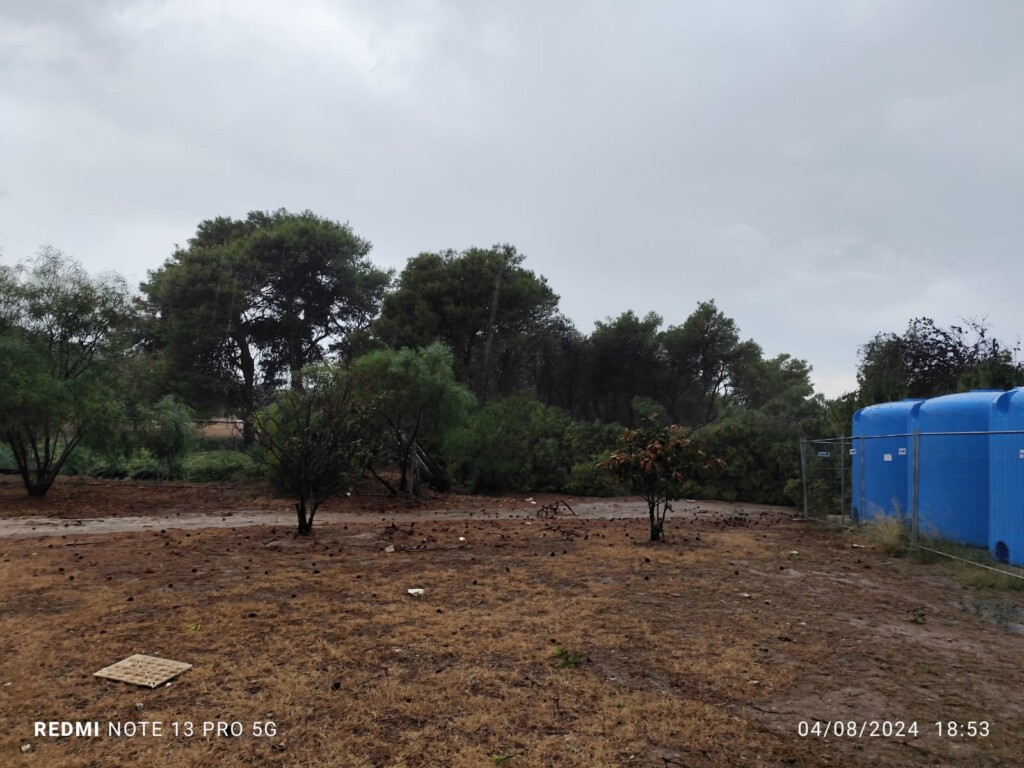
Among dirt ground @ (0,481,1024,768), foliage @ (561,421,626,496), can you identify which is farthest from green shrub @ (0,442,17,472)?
foliage @ (561,421,626,496)

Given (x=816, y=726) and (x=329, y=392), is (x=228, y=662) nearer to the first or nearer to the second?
(x=816, y=726)

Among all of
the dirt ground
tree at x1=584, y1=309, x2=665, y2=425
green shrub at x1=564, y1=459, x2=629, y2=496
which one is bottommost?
green shrub at x1=564, y1=459, x2=629, y2=496

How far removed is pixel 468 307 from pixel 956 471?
1808 centimetres

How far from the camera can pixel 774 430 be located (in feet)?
63.0

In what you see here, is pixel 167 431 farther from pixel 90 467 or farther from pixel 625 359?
pixel 625 359

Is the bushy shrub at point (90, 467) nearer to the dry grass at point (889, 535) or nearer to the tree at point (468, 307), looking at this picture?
the tree at point (468, 307)

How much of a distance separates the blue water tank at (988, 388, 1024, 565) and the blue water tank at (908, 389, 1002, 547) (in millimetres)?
554

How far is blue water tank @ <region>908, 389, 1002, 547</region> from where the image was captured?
9180 mm

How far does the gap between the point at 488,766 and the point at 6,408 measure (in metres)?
13.8

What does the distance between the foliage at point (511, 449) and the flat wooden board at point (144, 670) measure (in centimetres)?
1273

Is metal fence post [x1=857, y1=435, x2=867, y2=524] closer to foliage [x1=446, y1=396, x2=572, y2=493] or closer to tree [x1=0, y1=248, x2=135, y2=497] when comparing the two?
foliage [x1=446, y1=396, x2=572, y2=493]

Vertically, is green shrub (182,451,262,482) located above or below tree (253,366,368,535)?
below

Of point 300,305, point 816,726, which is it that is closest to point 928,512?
point 816,726

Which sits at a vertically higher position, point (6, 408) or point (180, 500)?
point (6, 408)
